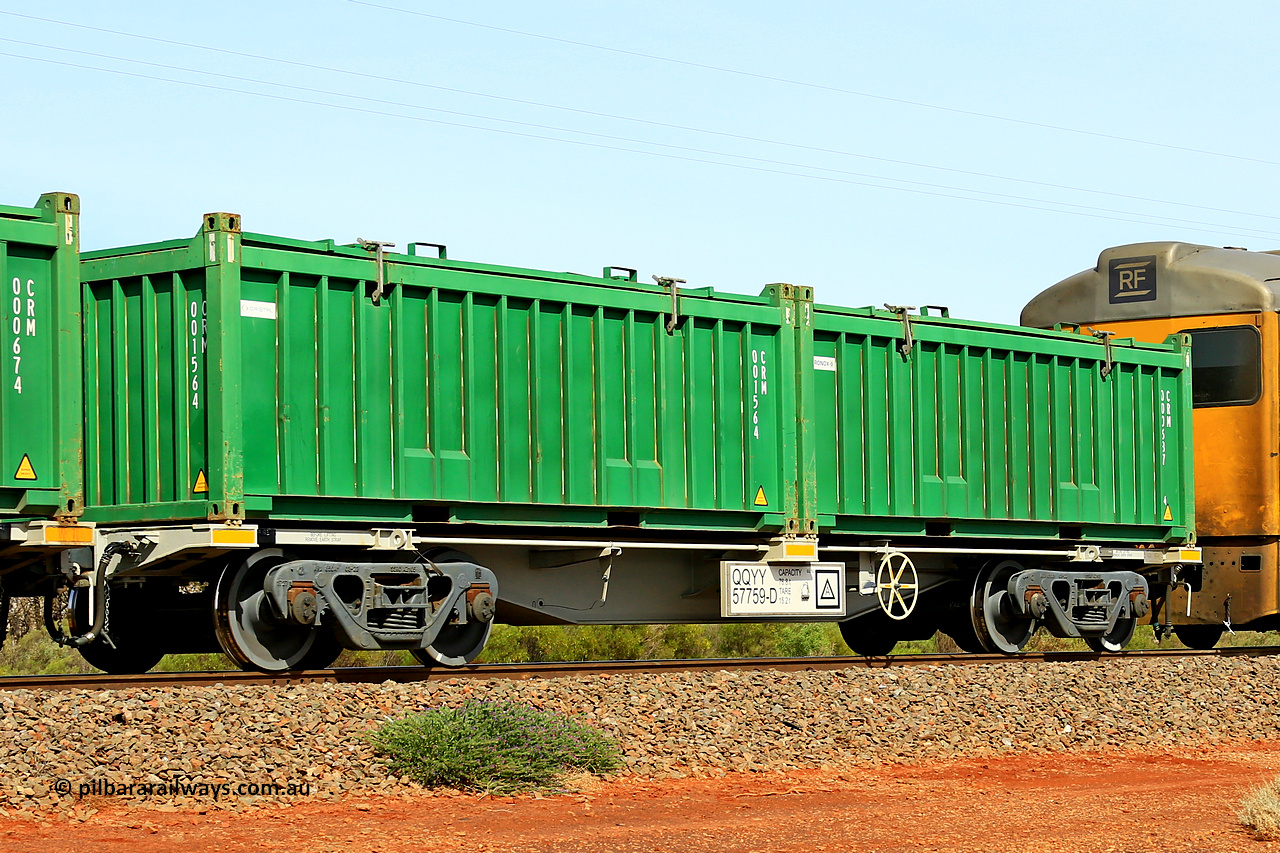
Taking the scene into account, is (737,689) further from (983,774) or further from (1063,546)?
(1063,546)

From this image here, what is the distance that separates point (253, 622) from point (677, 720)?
3.26 m

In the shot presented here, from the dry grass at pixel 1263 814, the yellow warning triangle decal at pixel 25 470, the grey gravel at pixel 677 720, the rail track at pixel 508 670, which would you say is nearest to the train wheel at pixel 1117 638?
the rail track at pixel 508 670

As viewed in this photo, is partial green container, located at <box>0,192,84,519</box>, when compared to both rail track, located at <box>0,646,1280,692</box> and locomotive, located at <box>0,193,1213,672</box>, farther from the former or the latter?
rail track, located at <box>0,646,1280,692</box>

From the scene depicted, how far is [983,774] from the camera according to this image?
11.0 m

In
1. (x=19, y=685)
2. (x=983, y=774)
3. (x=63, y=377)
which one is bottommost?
(x=983, y=774)

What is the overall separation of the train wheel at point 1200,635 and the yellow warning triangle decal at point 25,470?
1373 centimetres

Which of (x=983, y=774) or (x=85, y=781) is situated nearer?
(x=85, y=781)

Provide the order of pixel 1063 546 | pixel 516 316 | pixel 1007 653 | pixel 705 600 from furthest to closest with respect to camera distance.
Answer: pixel 1063 546, pixel 1007 653, pixel 705 600, pixel 516 316

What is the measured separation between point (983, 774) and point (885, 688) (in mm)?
1719

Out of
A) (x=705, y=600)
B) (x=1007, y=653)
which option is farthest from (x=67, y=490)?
(x=1007, y=653)

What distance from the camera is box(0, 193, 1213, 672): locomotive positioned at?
11570 mm

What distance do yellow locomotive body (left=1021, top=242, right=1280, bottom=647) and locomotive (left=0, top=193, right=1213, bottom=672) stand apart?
0.41 meters

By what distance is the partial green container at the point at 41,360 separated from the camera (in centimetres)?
1098

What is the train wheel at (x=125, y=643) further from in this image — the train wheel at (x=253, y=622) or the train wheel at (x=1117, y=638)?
the train wheel at (x=1117, y=638)
